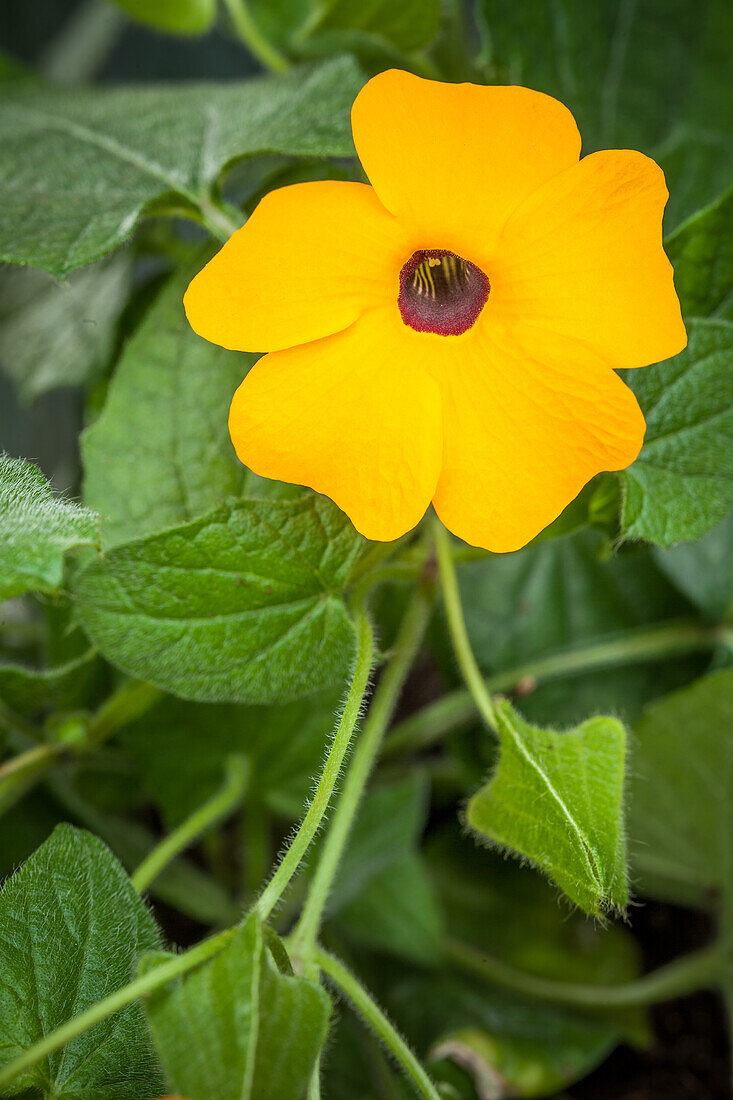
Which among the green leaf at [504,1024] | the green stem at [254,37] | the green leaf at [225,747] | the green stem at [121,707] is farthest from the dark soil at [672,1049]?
the green stem at [254,37]

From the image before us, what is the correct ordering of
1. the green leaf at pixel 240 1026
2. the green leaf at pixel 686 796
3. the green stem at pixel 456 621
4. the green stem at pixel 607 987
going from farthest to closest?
the green stem at pixel 607 987 → the green leaf at pixel 686 796 → the green stem at pixel 456 621 → the green leaf at pixel 240 1026

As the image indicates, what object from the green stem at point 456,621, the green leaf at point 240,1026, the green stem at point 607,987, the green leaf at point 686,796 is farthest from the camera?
the green stem at point 607,987

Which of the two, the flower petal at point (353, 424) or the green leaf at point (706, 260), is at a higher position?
the flower petal at point (353, 424)

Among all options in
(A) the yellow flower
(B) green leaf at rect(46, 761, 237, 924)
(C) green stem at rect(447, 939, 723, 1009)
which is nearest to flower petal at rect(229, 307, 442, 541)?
(A) the yellow flower

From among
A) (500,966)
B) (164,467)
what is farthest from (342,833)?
(500,966)

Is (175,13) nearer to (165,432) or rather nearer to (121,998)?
(165,432)

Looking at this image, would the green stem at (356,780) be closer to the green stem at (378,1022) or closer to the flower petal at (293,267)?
the green stem at (378,1022)

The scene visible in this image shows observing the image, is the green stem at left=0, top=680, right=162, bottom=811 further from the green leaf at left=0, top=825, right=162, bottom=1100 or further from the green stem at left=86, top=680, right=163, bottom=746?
the green leaf at left=0, top=825, right=162, bottom=1100

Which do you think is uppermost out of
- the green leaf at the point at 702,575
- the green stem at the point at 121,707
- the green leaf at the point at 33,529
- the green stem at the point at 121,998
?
the green leaf at the point at 33,529
